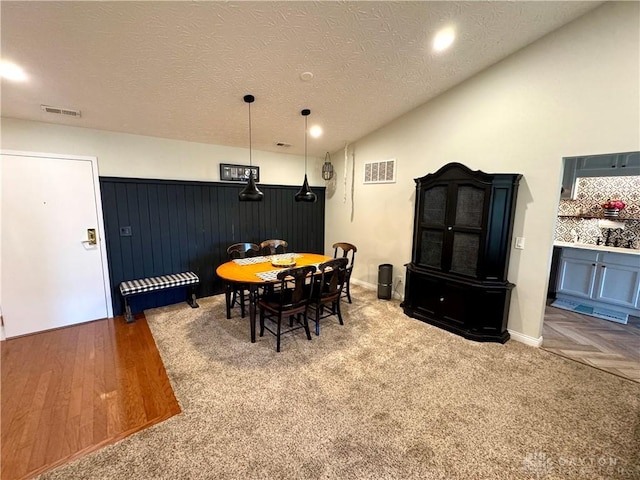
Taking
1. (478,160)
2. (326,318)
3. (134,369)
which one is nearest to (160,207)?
(134,369)

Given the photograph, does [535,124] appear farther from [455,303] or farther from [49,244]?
[49,244]

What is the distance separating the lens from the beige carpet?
1.61 meters

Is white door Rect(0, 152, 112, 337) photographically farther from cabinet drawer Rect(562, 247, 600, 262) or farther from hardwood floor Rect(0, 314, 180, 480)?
cabinet drawer Rect(562, 247, 600, 262)

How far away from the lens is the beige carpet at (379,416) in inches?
63.5

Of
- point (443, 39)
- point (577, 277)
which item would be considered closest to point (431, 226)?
point (443, 39)

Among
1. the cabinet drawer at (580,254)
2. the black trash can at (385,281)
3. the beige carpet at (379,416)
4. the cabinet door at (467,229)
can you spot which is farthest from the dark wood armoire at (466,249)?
the cabinet drawer at (580,254)

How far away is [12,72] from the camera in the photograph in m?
2.24

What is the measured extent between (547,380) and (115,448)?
3.43 meters

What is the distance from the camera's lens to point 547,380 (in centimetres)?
240

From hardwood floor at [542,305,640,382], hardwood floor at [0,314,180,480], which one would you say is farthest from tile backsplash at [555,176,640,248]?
hardwood floor at [0,314,180,480]

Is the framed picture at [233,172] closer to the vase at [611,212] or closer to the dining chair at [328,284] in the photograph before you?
the dining chair at [328,284]

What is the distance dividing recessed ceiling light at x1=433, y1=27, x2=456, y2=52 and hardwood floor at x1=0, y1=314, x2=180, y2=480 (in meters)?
3.90

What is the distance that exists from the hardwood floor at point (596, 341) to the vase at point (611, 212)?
1.43 metres

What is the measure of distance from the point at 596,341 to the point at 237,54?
4.85 metres
